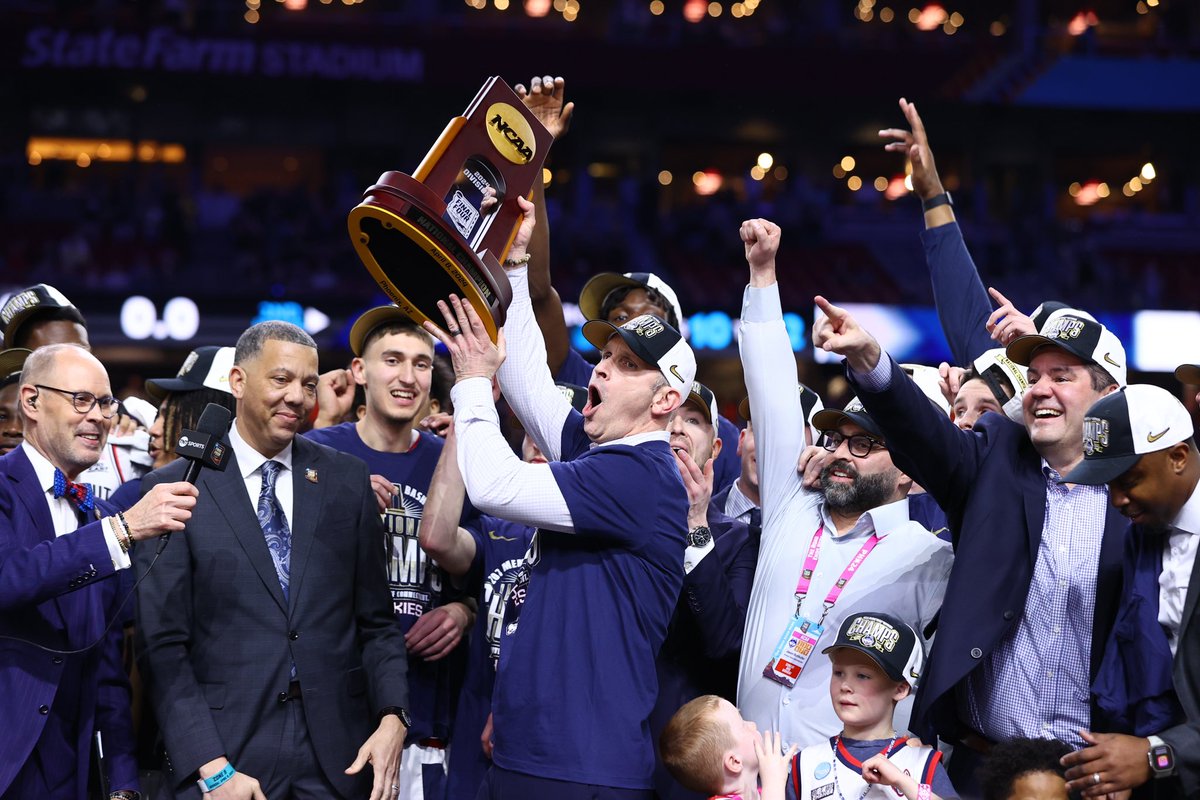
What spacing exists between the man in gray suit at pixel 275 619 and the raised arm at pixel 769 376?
125cm

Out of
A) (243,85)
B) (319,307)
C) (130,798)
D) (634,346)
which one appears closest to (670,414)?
(634,346)

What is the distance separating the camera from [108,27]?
22.4 metres

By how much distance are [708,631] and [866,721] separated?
2.13 feet

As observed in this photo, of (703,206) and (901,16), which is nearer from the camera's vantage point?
(703,206)

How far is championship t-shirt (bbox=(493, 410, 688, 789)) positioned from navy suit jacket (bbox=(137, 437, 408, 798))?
0.61m

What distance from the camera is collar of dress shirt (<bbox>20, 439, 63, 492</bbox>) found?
3.89m

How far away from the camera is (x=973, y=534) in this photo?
3656 mm

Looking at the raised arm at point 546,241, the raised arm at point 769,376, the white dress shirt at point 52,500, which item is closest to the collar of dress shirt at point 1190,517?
the raised arm at point 769,376

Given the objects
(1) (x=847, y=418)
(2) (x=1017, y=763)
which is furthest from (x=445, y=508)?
(2) (x=1017, y=763)

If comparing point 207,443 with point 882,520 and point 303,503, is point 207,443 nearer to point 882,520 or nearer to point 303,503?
point 303,503

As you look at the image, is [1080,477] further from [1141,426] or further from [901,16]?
[901,16]

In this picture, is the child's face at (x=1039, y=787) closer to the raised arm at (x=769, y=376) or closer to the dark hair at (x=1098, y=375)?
the dark hair at (x=1098, y=375)

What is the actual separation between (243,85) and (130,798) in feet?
74.8

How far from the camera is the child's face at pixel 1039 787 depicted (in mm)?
3297
